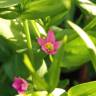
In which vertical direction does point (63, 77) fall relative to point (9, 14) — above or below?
below

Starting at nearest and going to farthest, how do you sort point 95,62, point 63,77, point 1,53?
point 95,62 → point 1,53 → point 63,77

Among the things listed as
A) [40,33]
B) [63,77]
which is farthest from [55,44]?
[63,77]

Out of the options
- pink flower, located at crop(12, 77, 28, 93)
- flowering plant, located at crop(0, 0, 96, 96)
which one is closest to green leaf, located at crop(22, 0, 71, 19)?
flowering plant, located at crop(0, 0, 96, 96)

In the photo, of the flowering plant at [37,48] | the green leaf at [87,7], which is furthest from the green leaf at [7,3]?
the green leaf at [87,7]

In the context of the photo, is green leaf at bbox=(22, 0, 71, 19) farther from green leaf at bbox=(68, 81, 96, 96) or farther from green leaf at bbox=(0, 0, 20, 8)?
green leaf at bbox=(68, 81, 96, 96)

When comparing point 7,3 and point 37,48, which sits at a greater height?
point 7,3

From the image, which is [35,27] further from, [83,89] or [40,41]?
[83,89]

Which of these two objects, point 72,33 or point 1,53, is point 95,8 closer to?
point 72,33

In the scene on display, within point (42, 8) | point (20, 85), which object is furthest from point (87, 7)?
point (20, 85)

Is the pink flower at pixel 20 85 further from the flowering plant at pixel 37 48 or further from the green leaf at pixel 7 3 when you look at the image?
the green leaf at pixel 7 3
